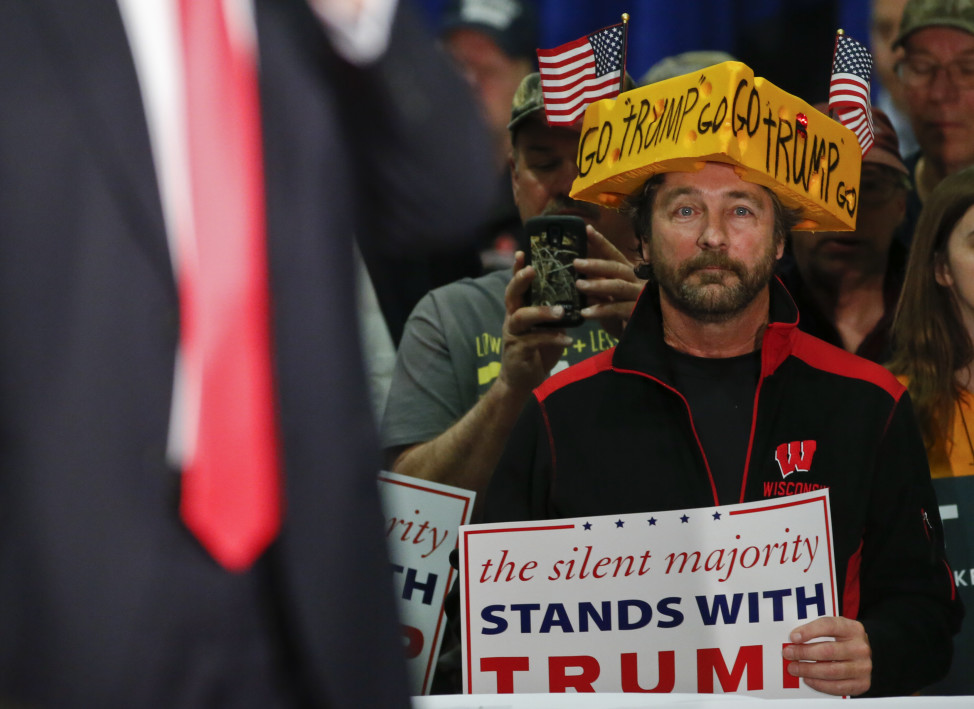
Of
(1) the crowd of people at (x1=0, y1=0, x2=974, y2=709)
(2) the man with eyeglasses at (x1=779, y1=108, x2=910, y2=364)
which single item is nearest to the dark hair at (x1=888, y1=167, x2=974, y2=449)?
(2) the man with eyeglasses at (x1=779, y1=108, x2=910, y2=364)

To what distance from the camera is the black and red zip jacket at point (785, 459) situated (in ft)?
7.40

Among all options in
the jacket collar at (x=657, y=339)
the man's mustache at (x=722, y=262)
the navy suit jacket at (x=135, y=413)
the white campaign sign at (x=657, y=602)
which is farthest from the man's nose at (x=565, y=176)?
the navy suit jacket at (x=135, y=413)

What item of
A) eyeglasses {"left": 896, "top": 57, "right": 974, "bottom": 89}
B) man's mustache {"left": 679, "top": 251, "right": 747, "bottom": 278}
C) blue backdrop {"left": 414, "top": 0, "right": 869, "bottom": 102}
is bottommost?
man's mustache {"left": 679, "top": 251, "right": 747, "bottom": 278}

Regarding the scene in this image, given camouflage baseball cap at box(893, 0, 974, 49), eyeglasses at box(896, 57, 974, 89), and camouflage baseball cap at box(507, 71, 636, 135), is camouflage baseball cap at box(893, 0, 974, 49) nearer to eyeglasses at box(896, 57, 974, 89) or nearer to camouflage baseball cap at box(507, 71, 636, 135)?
eyeglasses at box(896, 57, 974, 89)

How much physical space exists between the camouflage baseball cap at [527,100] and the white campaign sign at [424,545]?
3.29 ft

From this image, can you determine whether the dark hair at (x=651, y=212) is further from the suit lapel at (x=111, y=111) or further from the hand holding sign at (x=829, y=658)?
the suit lapel at (x=111, y=111)

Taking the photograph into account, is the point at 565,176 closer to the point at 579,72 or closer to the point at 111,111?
the point at 579,72

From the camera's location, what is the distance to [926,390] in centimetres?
282

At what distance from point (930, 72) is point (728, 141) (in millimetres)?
1165

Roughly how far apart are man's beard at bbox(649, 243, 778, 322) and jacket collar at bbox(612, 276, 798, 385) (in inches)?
3.0

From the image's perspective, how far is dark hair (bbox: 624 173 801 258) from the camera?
8.16 feet

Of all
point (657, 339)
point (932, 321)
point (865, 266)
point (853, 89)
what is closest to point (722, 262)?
point (657, 339)

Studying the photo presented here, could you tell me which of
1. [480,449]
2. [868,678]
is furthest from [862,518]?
[480,449]

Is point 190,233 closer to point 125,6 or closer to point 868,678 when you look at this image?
point 125,6
